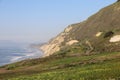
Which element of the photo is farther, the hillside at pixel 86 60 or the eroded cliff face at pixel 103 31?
the eroded cliff face at pixel 103 31

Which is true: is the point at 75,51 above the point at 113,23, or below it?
below

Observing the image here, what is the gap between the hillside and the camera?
176 feet

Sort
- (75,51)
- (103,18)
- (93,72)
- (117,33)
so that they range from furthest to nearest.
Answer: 1. (103,18)
2. (117,33)
3. (75,51)
4. (93,72)

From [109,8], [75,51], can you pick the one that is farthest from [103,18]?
[75,51]

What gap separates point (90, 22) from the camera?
184m

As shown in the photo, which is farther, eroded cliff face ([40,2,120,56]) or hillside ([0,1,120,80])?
eroded cliff face ([40,2,120,56])

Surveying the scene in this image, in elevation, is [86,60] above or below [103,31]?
below

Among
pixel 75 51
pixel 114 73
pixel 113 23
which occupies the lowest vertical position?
pixel 114 73

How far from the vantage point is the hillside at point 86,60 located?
176 feet

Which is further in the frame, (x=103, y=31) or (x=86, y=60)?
(x=103, y=31)

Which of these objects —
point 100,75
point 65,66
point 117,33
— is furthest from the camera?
point 117,33

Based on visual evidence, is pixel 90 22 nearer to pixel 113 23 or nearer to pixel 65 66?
pixel 113 23

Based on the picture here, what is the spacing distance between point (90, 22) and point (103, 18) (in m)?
14.7

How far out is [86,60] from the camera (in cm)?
7762
